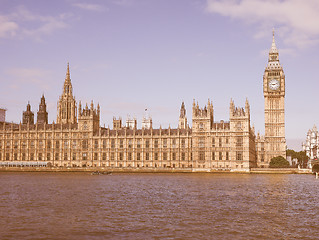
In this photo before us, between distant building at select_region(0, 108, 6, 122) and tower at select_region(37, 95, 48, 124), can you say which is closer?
distant building at select_region(0, 108, 6, 122)

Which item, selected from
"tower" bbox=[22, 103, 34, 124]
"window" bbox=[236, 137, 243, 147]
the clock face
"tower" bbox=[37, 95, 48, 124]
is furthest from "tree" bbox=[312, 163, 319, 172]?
"tower" bbox=[22, 103, 34, 124]

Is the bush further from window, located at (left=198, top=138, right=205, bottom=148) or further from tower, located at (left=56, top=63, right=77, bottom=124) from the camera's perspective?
tower, located at (left=56, top=63, right=77, bottom=124)

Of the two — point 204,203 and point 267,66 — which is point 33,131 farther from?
point 204,203

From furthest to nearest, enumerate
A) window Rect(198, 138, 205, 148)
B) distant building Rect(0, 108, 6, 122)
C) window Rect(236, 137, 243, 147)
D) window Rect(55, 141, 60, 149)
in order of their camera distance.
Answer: distant building Rect(0, 108, 6, 122)
window Rect(55, 141, 60, 149)
window Rect(198, 138, 205, 148)
window Rect(236, 137, 243, 147)

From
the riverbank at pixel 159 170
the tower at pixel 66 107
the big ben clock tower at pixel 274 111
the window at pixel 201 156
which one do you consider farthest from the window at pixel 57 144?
the big ben clock tower at pixel 274 111

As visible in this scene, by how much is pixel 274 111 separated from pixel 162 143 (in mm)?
46426

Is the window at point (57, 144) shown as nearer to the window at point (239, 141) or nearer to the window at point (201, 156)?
the window at point (201, 156)

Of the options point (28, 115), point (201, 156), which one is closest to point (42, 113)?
point (28, 115)

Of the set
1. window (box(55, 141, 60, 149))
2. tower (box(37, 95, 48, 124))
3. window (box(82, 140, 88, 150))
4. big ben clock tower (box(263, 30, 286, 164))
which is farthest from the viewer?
tower (box(37, 95, 48, 124))

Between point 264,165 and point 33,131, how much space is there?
83726 millimetres

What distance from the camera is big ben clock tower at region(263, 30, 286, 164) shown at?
155875mm

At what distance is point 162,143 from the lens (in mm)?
142125

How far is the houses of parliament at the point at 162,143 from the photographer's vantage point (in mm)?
135000

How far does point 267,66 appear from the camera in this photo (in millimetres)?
169750
